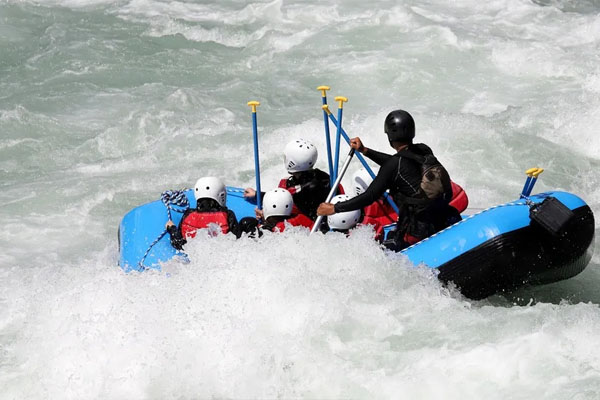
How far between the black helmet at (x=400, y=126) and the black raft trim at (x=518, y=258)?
0.87 m

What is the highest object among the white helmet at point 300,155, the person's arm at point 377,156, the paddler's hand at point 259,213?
the person's arm at point 377,156

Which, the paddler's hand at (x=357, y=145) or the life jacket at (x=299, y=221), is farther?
the life jacket at (x=299, y=221)

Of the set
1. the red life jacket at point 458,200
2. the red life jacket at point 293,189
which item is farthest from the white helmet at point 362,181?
the red life jacket at point 458,200

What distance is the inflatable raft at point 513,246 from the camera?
18.0 feet

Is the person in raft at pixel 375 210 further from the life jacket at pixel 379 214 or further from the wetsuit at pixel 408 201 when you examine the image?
the wetsuit at pixel 408 201

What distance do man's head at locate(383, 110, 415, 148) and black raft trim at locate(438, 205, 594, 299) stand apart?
0.86 m

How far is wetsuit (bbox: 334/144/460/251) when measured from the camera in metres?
5.40

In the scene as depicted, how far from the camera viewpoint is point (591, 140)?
9.47m

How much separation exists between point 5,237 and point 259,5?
27.6ft

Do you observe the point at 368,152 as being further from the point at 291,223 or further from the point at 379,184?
the point at 291,223

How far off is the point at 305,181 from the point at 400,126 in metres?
1.12

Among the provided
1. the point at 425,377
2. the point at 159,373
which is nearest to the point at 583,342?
the point at 425,377

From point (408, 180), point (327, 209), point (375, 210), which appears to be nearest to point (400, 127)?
point (408, 180)

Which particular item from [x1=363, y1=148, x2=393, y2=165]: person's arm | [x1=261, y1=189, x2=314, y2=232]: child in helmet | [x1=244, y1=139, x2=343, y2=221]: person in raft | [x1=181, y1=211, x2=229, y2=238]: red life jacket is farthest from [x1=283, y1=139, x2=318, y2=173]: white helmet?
[x1=181, y1=211, x2=229, y2=238]: red life jacket
